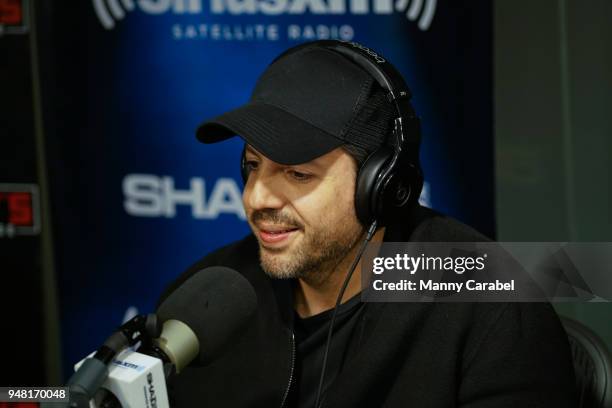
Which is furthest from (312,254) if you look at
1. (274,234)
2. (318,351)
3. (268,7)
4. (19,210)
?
(19,210)

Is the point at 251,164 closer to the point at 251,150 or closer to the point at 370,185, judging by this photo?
the point at 251,150

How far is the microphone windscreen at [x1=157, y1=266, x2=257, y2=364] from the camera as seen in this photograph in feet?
2.96

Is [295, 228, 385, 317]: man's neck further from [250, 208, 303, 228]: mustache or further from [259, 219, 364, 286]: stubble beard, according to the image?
[250, 208, 303, 228]: mustache

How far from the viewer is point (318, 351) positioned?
4.37 feet

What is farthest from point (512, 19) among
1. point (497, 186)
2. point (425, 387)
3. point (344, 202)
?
point (425, 387)

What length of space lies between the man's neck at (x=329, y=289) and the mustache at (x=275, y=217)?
0.14 meters

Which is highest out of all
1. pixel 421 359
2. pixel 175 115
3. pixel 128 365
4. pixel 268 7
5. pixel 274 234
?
pixel 268 7

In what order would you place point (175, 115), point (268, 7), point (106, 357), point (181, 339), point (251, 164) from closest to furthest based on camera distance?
point (106, 357), point (181, 339), point (251, 164), point (268, 7), point (175, 115)

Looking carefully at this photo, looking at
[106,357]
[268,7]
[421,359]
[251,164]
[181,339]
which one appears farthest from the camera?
[268,7]

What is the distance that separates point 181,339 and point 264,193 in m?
0.46

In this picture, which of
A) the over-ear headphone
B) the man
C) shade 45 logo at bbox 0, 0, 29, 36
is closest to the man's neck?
the man

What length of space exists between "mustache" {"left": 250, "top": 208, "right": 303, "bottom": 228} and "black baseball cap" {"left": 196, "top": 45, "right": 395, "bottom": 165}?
0.35ft

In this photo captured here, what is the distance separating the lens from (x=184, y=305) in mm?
918

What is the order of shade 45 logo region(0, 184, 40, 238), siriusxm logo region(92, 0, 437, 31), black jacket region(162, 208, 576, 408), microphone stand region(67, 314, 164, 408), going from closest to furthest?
microphone stand region(67, 314, 164, 408) → black jacket region(162, 208, 576, 408) → siriusxm logo region(92, 0, 437, 31) → shade 45 logo region(0, 184, 40, 238)
